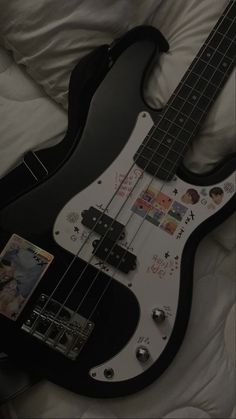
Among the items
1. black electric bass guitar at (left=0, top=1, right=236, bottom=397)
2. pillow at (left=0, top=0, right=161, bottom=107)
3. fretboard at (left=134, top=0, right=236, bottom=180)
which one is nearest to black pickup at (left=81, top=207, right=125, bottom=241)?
black electric bass guitar at (left=0, top=1, right=236, bottom=397)

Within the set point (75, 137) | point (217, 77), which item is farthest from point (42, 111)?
point (217, 77)

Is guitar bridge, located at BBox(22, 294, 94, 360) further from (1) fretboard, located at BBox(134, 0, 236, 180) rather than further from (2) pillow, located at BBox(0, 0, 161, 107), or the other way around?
(2) pillow, located at BBox(0, 0, 161, 107)

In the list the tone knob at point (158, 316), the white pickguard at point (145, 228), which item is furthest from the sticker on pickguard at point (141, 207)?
the tone knob at point (158, 316)

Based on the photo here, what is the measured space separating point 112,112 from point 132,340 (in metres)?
0.43

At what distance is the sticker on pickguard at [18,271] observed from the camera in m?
0.85

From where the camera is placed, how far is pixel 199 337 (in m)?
0.94

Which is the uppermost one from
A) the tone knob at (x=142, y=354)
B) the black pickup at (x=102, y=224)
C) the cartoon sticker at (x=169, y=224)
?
the cartoon sticker at (x=169, y=224)

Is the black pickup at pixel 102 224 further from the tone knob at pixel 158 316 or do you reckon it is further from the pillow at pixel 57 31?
the pillow at pixel 57 31

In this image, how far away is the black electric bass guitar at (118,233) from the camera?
0.86 meters

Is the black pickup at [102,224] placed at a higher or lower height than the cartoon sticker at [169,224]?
lower

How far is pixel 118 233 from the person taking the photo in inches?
35.5

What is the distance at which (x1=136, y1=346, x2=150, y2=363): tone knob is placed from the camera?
868 mm

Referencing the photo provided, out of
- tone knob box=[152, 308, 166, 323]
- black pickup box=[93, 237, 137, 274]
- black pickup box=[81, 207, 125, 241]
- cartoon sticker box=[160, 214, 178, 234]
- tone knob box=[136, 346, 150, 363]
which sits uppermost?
cartoon sticker box=[160, 214, 178, 234]

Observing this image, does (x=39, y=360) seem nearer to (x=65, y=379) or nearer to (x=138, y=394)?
(x=65, y=379)
